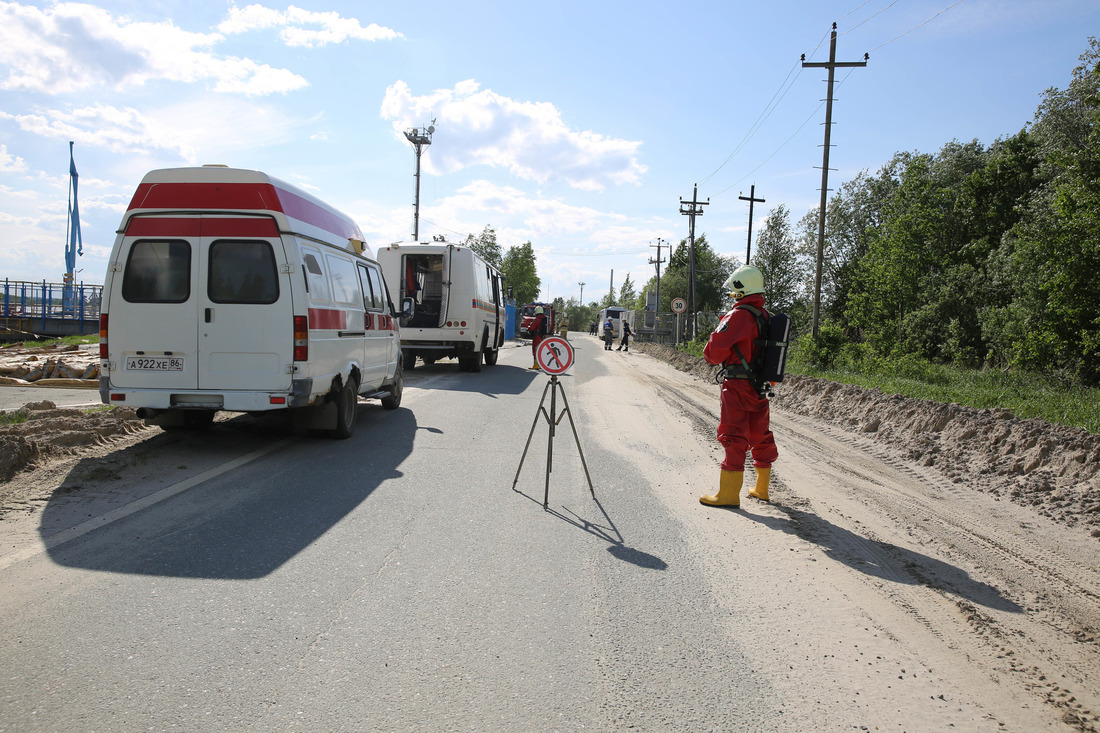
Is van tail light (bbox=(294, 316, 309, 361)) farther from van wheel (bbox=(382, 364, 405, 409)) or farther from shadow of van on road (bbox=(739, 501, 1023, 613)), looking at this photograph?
shadow of van on road (bbox=(739, 501, 1023, 613))

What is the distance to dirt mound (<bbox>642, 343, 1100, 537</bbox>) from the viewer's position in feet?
21.8

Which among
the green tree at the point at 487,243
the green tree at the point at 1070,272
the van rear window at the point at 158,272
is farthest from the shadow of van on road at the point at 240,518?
the green tree at the point at 487,243

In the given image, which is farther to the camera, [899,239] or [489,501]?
[899,239]

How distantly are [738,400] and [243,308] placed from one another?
5031 mm

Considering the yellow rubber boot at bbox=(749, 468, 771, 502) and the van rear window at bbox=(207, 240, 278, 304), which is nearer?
the yellow rubber boot at bbox=(749, 468, 771, 502)

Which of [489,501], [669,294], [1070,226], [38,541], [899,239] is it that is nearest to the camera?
[38,541]

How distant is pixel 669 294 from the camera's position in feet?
261

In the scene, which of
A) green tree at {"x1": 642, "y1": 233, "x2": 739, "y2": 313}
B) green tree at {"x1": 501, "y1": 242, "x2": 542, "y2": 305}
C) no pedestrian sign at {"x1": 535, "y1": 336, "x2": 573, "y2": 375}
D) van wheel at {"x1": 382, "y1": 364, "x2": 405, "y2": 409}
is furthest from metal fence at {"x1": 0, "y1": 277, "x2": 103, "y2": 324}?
green tree at {"x1": 642, "y1": 233, "x2": 739, "y2": 313}

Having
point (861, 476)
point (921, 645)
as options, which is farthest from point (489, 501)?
point (861, 476)

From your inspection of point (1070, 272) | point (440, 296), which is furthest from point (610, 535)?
point (440, 296)

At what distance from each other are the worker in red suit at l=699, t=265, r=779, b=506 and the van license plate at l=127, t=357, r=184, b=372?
17.4ft

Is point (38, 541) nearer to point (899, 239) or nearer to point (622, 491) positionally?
point (622, 491)

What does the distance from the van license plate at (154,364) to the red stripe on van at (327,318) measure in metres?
1.38

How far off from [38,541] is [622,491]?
15.2ft
